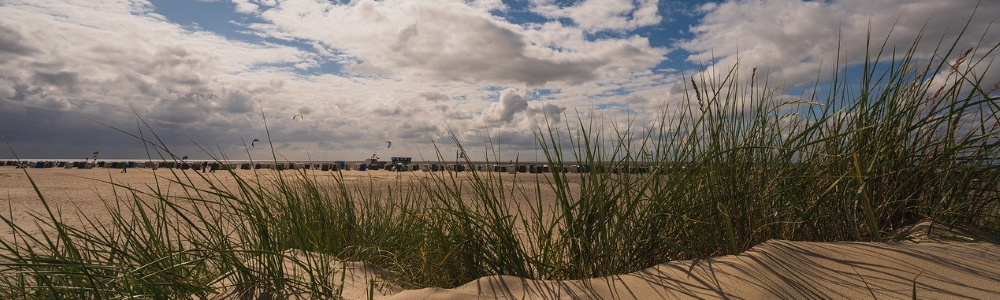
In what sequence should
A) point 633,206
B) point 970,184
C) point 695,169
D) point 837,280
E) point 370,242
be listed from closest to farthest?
1. point 837,280
2. point 633,206
3. point 695,169
4. point 970,184
5. point 370,242

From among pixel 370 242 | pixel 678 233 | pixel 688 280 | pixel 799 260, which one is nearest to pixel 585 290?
pixel 688 280

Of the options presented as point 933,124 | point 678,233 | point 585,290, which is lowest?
point 585,290

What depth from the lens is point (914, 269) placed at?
72.4 inches

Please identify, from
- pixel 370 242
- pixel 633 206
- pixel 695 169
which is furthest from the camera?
pixel 370 242

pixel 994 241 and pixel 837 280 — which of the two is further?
pixel 994 241

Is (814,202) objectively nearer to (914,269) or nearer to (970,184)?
(914,269)

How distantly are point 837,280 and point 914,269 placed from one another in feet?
0.91

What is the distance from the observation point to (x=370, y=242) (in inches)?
112

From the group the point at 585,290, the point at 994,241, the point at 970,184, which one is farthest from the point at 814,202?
the point at 585,290

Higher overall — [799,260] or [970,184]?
[970,184]

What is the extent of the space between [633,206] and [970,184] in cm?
174

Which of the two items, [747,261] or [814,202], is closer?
[747,261]

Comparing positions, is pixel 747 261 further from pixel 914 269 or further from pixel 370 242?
pixel 370 242

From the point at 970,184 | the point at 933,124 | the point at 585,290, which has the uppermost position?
the point at 933,124
